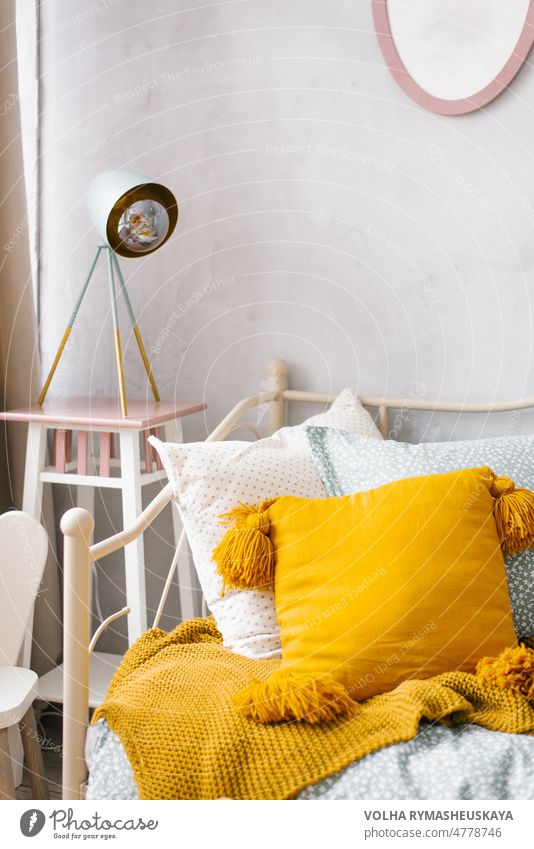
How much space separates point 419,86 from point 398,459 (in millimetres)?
737

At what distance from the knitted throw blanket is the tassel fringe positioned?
0.01 metres

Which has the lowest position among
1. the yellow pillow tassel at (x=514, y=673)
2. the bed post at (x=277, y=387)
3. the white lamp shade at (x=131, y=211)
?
the yellow pillow tassel at (x=514, y=673)

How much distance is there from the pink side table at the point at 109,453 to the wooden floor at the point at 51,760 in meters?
0.34

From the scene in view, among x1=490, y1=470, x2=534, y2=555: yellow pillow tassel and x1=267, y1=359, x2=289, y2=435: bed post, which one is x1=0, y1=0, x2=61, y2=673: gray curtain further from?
x1=490, y1=470, x2=534, y2=555: yellow pillow tassel

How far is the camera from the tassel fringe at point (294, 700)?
1.00m

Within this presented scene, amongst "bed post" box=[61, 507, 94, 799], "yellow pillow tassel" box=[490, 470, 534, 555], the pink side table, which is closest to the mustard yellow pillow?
"yellow pillow tassel" box=[490, 470, 534, 555]

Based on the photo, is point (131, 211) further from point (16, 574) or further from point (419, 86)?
point (16, 574)

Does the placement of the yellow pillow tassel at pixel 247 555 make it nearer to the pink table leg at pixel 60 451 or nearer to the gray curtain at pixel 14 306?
the pink table leg at pixel 60 451

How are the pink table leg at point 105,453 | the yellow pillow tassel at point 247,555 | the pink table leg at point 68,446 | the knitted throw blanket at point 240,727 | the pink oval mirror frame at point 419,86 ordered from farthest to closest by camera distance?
1. the pink table leg at point 68,446
2. the pink table leg at point 105,453
3. the pink oval mirror frame at point 419,86
4. the yellow pillow tassel at point 247,555
5. the knitted throw blanket at point 240,727

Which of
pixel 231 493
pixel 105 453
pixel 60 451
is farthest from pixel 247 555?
pixel 60 451

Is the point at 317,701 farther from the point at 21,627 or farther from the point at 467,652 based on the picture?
the point at 21,627

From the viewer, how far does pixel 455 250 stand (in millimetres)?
1613

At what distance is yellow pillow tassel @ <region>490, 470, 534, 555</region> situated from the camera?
1204mm

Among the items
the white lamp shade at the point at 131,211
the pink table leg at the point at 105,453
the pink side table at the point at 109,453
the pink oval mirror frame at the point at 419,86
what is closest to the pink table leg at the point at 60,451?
the pink side table at the point at 109,453
